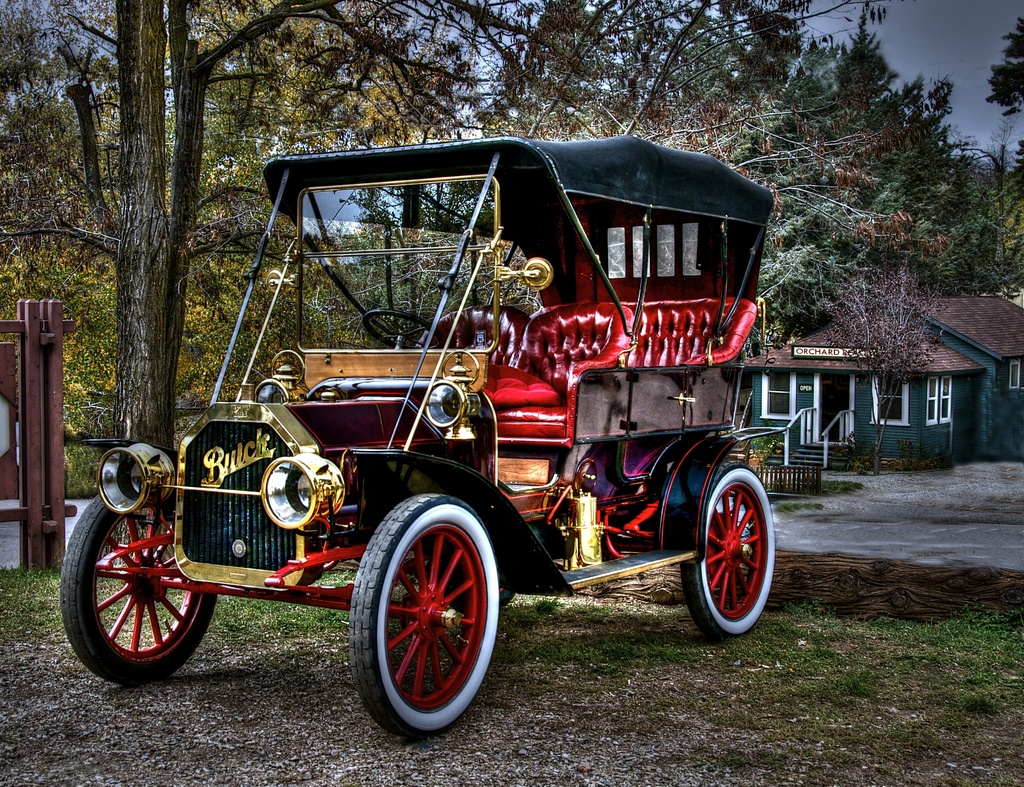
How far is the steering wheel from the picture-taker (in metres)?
5.34

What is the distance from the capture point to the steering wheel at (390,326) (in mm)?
5340

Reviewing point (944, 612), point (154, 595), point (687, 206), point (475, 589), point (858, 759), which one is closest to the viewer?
point (858, 759)

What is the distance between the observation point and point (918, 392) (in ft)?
74.1

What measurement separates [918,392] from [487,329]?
1895 centimetres

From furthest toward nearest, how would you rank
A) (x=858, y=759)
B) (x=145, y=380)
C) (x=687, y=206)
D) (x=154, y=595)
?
(x=145, y=380) → (x=687, y=206) → (x=154, y=595) → (x=858, y=759)

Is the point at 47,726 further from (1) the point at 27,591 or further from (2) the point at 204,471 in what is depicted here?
(1) the point at 27,591

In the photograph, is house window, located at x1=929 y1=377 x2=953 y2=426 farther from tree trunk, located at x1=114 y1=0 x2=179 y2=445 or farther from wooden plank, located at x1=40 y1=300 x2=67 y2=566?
wooden plank, located at x1=40 y1=300 x2=67 y2=566

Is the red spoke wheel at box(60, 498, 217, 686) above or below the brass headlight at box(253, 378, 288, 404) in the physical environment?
below

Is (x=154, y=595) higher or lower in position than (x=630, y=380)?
lower

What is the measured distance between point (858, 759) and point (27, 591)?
16.8ft

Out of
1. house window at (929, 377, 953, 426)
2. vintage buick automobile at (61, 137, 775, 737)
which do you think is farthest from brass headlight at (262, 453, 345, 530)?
house window at (929, 377, 953, 426)

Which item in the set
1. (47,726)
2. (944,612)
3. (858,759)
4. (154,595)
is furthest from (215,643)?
(944,612)

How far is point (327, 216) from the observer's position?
531cm

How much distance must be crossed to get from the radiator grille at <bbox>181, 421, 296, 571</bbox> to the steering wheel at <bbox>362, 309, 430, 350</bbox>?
127 centimetres
